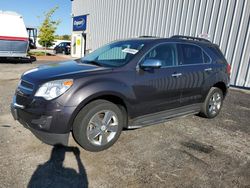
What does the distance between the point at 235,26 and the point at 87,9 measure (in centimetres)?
1395

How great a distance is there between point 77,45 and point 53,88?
19.7 metres

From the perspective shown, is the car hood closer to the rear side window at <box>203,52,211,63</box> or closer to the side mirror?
the side mirror

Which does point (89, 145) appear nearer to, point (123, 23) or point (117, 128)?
point (117, 128)

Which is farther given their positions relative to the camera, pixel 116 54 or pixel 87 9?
pixel 87 9

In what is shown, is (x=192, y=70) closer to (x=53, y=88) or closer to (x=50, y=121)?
(x=53, y=88)

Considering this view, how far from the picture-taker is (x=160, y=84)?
4012 millimetres

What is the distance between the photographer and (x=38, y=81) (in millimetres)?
3246

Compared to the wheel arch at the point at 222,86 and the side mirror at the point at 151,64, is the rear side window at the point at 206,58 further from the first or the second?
the side mirror at the point at 151,64

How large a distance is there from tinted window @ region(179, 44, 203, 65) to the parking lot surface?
1.37m

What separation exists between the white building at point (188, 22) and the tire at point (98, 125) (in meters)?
7.47

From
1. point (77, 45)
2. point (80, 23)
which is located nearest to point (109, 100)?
point (80, 23)

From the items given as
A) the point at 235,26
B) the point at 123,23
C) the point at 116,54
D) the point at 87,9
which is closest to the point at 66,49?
the point at 87,9

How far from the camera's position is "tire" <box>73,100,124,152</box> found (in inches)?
129

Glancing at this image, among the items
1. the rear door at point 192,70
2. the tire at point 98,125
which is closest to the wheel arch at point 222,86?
the rear door at point 192,70
